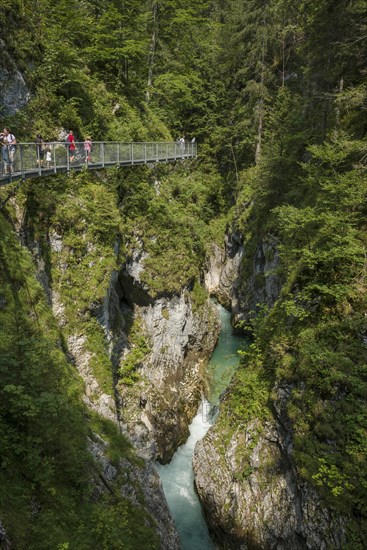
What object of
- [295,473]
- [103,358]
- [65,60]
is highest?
[65,60]

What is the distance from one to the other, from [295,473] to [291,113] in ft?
66.6

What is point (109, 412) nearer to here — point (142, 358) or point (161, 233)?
point (142, 358)

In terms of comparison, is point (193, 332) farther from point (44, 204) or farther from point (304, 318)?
point (44, 204)

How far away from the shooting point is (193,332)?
18.2m

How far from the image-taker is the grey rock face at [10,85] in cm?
1220

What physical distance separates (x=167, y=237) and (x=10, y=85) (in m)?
9.51

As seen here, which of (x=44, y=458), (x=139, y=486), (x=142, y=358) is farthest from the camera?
(x=142, y=358)

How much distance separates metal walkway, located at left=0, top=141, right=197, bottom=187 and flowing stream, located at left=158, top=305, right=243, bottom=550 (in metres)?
11.7

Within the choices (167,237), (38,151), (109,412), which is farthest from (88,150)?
(109,412)

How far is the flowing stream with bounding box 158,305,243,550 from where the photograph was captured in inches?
476

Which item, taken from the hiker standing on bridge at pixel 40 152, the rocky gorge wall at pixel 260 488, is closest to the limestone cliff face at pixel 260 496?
the rocky gorge wall at pixel 260 488

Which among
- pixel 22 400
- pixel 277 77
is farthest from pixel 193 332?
pixel 277 77

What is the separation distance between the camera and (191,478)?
45.8 feet

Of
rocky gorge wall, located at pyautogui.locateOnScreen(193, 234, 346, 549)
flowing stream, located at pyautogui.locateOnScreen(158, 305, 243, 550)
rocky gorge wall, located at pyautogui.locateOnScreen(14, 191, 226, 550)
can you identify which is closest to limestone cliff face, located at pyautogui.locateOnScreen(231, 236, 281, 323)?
rocky gorge wall, located at pyautogui.locateOnScreen(14, 191, 226, 550)
